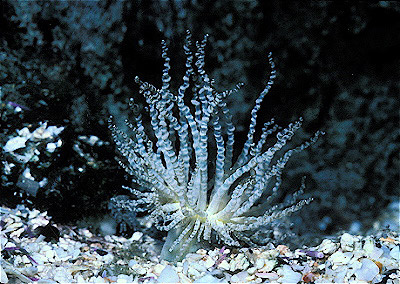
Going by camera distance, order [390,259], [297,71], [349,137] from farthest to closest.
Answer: [349,137]
[297,71]
[390,259]

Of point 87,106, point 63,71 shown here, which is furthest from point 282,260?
point 63,71

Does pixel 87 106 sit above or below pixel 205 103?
above

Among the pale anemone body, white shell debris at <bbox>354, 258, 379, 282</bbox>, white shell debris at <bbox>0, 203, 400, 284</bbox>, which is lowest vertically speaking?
white shell debris at <bbox>354, 258, 379, 282</bbox>

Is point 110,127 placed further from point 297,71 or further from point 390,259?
point 390,259

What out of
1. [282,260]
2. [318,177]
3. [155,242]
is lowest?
[282,260]


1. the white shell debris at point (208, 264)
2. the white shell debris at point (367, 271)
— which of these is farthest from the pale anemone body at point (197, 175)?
the white shell debris at point (367, 271)

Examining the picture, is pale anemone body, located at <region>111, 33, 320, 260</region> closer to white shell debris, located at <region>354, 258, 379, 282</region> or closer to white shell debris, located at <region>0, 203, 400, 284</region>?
white shell debris, located at <region>0, 203, 400, 284</region>

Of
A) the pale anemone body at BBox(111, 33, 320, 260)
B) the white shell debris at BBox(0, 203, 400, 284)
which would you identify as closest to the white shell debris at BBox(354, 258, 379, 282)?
the white shell debris at BBox(0, 203, 400, 284)

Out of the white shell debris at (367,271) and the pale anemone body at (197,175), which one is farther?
the pale anemone body at (197,175)

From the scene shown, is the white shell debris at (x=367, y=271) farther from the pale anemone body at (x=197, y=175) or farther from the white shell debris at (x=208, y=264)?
the pale anemone body at (x=197, y=175)
